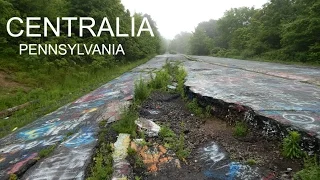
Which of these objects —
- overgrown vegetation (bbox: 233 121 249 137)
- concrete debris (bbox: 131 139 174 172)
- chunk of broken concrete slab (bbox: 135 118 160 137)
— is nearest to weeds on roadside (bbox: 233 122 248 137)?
overgrown vegetation (bbox: 233 121 249 137)

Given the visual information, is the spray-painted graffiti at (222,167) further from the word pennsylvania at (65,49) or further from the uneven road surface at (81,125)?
the word pennsylvania at (65,49)

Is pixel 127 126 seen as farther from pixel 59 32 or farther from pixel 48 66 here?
pixel 59 32

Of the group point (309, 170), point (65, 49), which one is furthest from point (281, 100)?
point (65, 49)

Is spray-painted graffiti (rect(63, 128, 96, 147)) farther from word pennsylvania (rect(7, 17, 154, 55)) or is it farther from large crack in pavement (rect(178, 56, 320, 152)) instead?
word pennsylvania (rect(7, 17, 154, 55))

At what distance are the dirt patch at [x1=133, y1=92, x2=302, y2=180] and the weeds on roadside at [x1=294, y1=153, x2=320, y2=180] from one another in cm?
16

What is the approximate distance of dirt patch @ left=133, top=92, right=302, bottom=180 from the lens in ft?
10.9

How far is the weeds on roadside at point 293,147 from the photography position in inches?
131

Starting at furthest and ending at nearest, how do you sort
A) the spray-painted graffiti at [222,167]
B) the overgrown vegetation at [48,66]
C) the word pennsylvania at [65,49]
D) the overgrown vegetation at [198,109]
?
1. the word pennsylvania at [65,49]
2. the overgrown vegetation at [48,66]
3. the overgrown vegetation at [198,109]
4. the spray-painted graffiti at [222,167]

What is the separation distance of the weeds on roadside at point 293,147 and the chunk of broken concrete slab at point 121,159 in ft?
6.05

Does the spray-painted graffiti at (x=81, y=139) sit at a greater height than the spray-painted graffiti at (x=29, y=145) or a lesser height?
greater

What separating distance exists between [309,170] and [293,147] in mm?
478

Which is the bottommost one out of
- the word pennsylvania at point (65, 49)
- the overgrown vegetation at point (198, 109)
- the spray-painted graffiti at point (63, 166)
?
the spray-painted graffiti at point (63, 166)

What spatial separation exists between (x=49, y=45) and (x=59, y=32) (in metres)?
2.01

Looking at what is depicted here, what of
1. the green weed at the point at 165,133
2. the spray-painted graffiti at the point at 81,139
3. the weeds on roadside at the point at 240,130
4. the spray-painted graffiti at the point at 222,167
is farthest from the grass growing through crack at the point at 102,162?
the weeds on roadside at the point at 240,130
